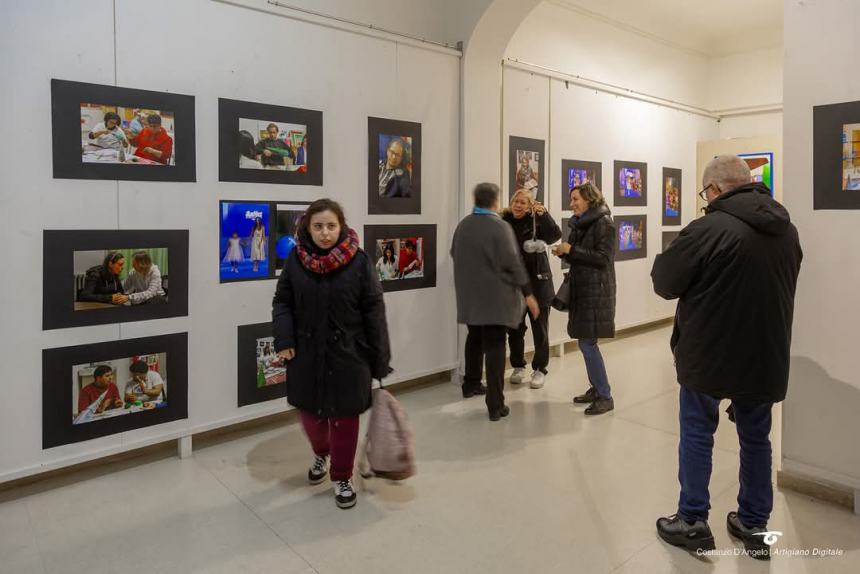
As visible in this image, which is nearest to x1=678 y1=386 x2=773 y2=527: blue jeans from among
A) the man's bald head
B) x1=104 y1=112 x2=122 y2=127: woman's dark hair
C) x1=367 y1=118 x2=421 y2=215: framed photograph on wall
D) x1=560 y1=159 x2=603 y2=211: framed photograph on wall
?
the man's bald head

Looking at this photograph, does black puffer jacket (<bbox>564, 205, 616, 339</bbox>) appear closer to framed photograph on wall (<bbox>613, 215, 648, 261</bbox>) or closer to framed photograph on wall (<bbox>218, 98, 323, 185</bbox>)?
framed photograph on wall (<bbox>218, 98, 323, 185</bbox>)

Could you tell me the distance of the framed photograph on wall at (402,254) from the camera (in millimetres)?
4953

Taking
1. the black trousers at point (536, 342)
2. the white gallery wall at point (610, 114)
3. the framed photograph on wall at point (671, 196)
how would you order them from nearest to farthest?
1. the black trousers at point (536, 342)
2. the white gallery wall at point (610, 114)
3. the framed photograph on wall at point (671, 196)

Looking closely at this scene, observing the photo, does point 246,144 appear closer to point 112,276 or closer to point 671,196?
point 112,276

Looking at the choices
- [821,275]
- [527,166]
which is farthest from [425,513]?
[527,166]

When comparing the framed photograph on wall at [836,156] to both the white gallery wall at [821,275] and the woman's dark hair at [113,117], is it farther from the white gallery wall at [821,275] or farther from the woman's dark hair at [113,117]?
the woman's dark hair at [113,117]

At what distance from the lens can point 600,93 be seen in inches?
280

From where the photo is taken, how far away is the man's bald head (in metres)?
2.65

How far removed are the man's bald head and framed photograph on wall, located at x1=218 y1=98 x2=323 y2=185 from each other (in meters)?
2.71

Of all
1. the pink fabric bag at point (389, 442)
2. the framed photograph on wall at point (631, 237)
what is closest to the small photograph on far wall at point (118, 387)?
the pink fabric bag at point (389, 442)

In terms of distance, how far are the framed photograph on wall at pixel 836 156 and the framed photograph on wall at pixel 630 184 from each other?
418cm

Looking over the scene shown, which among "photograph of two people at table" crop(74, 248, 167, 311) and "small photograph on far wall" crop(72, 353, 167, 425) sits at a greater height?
"photograph of two people at table" crop(74, 248, 167, 311)

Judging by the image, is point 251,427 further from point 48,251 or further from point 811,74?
point 811,74

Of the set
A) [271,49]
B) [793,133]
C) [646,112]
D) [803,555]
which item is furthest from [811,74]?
[646,112]
